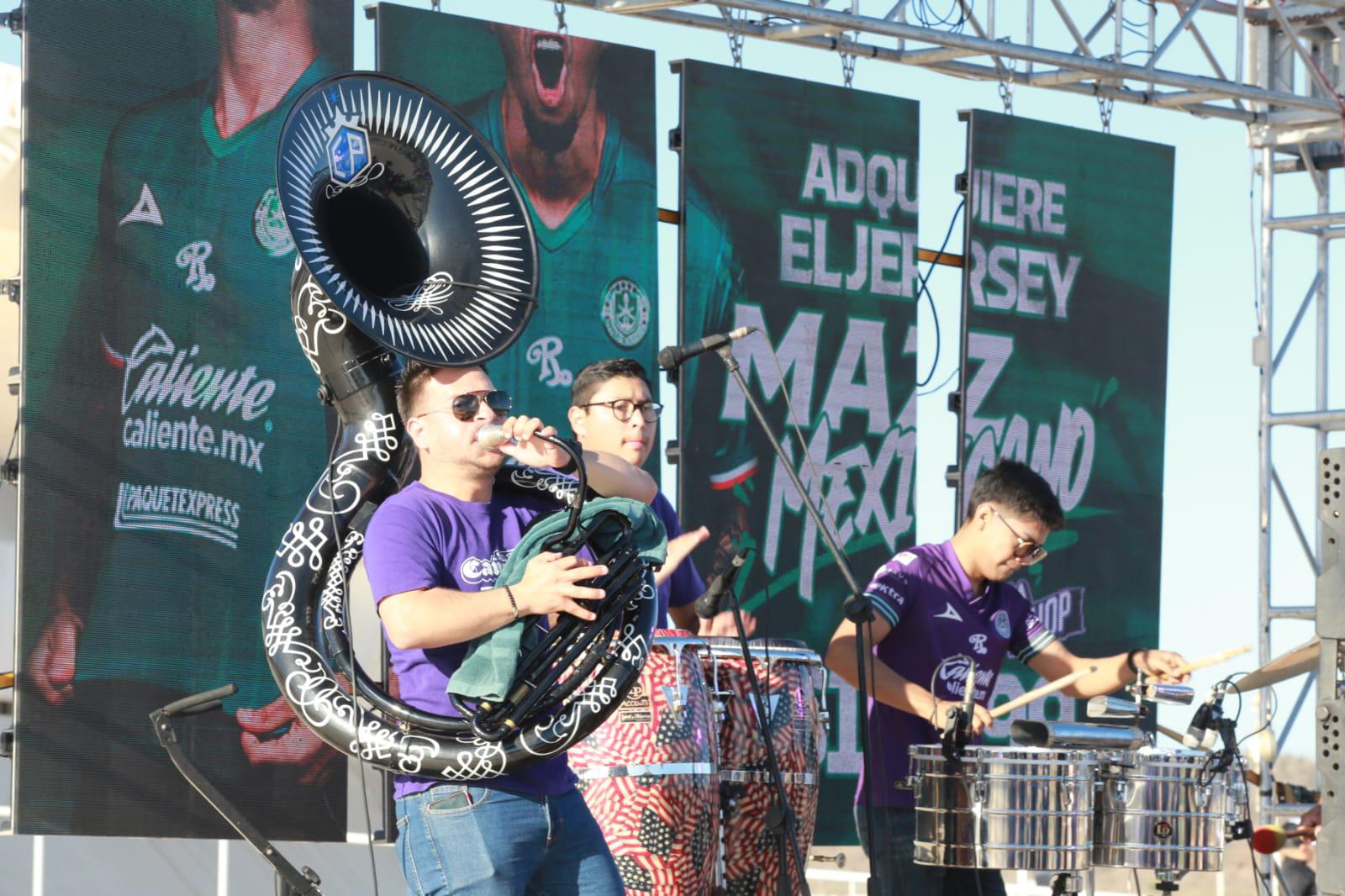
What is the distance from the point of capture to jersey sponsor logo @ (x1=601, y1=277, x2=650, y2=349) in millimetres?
7250

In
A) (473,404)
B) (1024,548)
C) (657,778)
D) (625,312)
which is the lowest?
(657,778)

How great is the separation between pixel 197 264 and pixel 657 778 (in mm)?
2915

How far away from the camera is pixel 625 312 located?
730 cm

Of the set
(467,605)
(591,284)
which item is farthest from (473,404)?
(591,284)

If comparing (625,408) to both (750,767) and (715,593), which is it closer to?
(715,593)

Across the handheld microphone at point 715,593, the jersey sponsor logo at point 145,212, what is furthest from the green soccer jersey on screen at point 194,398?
the handheld microphone at point 715,593

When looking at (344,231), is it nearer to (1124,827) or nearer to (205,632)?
(1124,827)

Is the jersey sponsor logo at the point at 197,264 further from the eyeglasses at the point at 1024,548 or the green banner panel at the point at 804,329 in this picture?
the eyeglasses at the point at 1024,548

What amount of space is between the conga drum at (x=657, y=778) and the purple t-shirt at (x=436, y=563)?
869 millimetres

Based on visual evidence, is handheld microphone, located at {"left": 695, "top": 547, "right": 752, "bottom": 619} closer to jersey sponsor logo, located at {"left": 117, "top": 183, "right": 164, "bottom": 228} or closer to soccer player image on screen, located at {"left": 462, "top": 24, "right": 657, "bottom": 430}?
soccer player image on screen, located at {"left": 462, "top": 24, "right": 657, "bottom": 430}

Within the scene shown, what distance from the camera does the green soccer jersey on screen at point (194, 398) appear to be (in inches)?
242

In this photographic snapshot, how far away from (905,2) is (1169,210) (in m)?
2.10

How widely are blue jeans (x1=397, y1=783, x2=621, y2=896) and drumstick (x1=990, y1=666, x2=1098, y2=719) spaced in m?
1.31

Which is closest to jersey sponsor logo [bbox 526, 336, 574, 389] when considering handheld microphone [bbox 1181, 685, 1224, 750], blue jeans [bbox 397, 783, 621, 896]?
handheld microphone [bbox 1181, 685, 1224, 750]
